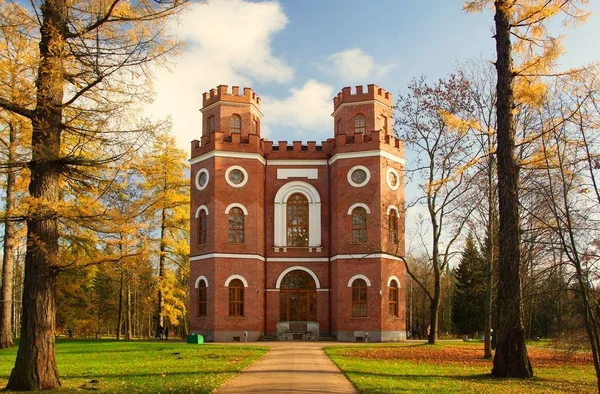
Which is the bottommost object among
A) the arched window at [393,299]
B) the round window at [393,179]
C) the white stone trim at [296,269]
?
the arched window at [393,299]

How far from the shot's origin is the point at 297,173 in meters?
32.5

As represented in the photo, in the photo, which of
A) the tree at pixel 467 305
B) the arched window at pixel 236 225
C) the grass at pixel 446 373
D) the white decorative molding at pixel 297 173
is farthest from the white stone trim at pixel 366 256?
the tree at pixel 467 305

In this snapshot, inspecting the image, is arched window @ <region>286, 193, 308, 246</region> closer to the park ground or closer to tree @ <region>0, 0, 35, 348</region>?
the park ground

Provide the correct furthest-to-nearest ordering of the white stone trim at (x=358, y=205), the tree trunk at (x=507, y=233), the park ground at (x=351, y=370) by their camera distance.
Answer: the white stone trim at (x=358, y=205) < the tree trunk at (x=507, y=233) < the park ground at (x=351, y=370)

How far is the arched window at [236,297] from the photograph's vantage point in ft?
99.5

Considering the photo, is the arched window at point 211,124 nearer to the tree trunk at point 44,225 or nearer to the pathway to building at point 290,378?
the pathway to building at point 290,378

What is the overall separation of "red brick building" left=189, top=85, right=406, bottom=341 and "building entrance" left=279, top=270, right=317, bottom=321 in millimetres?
50

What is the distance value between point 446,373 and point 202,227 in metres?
18.4

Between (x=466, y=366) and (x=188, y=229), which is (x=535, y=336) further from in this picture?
(x=466, y=366)

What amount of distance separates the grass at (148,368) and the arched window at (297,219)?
9.81m

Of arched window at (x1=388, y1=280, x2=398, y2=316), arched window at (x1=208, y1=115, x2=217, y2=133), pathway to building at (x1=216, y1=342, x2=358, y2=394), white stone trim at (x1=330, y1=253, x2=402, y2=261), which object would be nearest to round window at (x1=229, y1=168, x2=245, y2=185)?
arched window at (x1=208, y1=115, x2=217, y2=133)

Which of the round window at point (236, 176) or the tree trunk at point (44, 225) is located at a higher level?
the round window at point (236, 176)

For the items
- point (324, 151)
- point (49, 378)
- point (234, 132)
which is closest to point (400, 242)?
point (324, 151)

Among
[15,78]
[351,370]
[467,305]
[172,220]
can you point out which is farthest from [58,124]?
[467,305]
